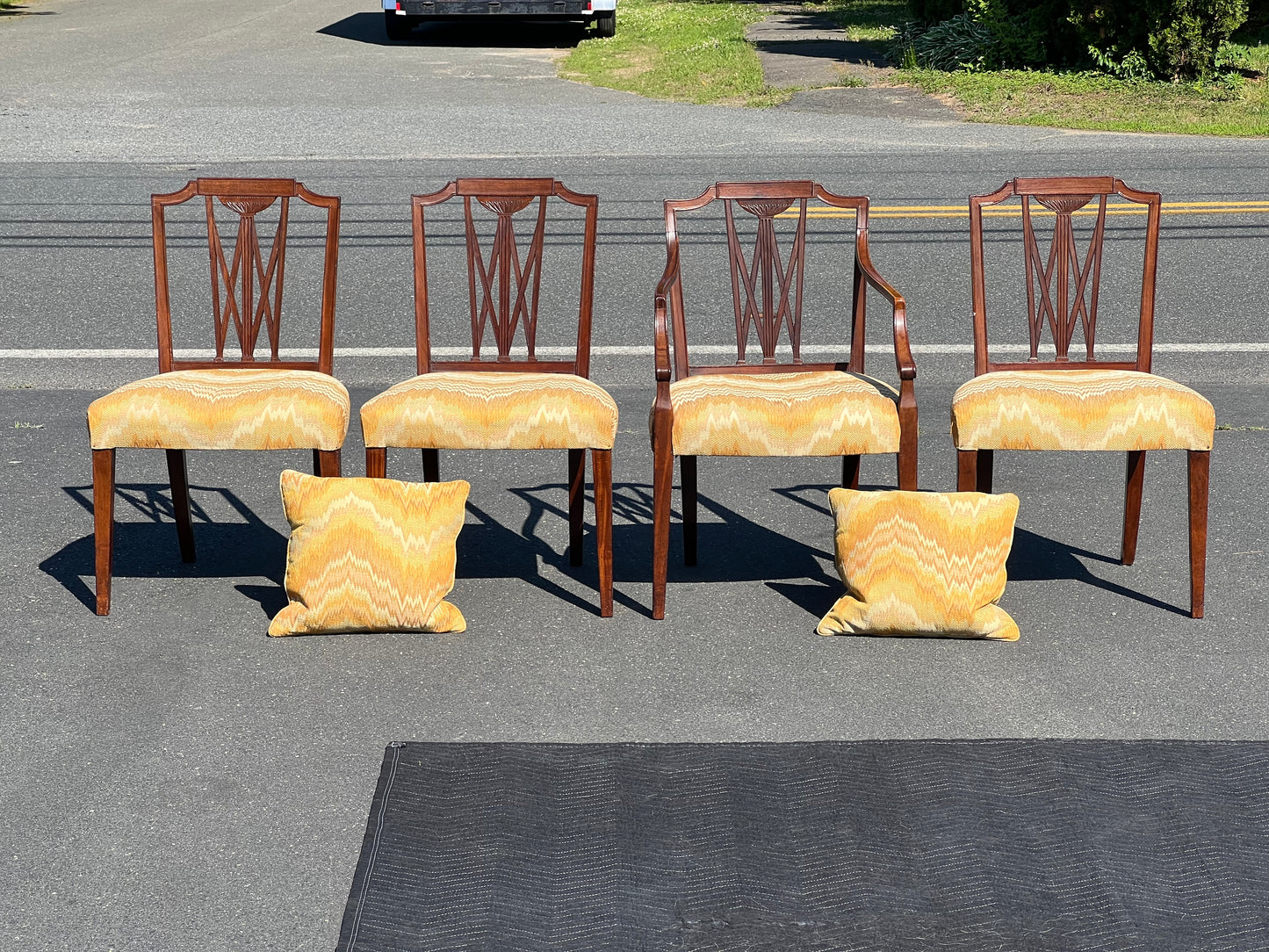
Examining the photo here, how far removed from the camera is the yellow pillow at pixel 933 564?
4016 millimetres

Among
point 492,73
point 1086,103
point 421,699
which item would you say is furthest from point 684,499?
point 492,73

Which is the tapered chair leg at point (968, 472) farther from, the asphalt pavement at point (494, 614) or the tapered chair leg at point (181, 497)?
the tapered chair leg at point (181, 497)

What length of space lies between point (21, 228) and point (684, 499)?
21.6 ft

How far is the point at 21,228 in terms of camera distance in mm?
9375

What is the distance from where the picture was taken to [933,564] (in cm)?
402

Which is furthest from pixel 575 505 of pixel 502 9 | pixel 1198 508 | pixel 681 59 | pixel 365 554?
pixel 502 9

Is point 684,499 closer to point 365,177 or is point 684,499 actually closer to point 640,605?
point 640,605

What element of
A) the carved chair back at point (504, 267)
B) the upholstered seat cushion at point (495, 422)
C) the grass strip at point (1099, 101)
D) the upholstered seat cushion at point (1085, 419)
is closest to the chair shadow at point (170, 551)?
the upholstered seat cushion at point (495, 422)

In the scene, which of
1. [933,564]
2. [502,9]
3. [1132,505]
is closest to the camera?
[933,564]

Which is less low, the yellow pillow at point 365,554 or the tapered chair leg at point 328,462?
the tapered chair leg at point 328,462

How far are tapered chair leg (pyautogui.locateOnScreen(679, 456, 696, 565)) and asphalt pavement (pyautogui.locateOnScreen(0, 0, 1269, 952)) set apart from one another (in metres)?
0.07

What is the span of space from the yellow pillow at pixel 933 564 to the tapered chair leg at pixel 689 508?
2.30ft

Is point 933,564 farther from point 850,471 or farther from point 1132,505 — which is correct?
point 1132,505

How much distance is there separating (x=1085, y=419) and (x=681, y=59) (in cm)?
1497
